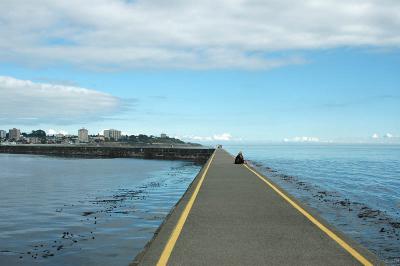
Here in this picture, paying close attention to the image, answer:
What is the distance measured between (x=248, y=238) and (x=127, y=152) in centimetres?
8158

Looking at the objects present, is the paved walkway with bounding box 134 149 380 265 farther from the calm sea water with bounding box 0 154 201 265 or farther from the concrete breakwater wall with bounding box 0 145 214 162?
the concrete breakwater wall with bounding box 0 145 214 162

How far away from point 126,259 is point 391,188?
2360 cm

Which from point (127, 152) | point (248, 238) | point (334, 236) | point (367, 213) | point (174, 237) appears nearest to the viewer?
point (248, 238)

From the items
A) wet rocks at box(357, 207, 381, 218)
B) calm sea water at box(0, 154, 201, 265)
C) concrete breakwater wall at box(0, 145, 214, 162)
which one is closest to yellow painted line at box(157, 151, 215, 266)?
calm sea water at box(0, 154, 201, 265)

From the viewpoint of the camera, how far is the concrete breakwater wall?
256ft

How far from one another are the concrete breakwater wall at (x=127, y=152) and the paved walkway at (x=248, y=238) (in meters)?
59.5

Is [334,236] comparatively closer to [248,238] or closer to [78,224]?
[248,238]

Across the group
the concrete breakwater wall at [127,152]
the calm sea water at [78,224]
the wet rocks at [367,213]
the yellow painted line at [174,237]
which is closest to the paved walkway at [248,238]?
the yellow painted line at [174,237]

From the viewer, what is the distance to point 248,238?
884 centimetres

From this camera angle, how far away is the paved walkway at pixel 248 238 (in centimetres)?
733

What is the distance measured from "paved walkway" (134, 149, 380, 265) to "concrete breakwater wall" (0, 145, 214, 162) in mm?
59462

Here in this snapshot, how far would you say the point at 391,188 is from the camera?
93.9ft

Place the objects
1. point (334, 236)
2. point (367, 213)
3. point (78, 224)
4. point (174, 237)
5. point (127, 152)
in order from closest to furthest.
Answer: point (174, 237)
point (334, 236)
point (78, 224)
point (367, 213)
point (127, 152)

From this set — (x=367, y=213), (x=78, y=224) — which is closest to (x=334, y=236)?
(x=367, y=213)
